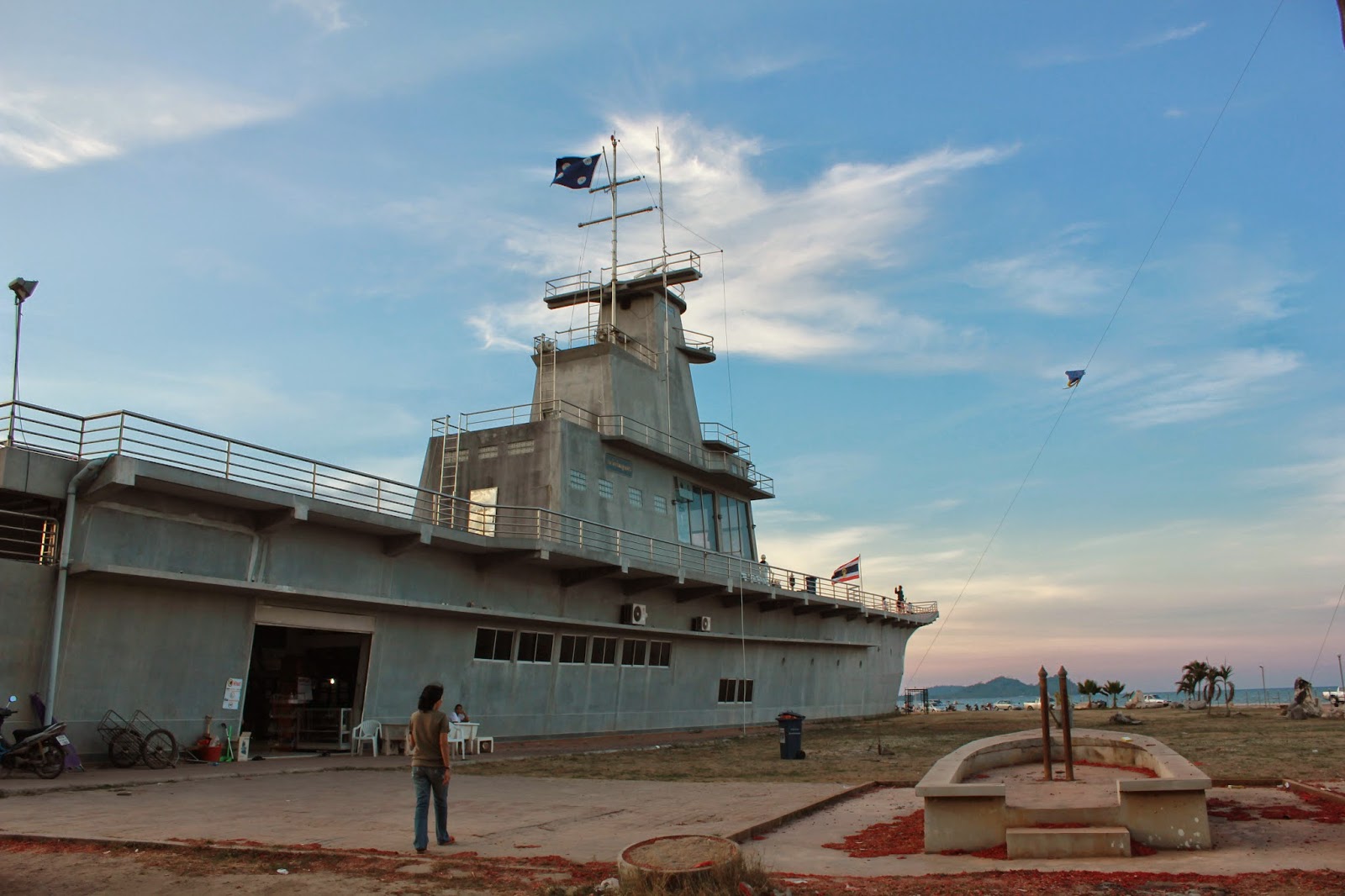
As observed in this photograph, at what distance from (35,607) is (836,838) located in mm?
13013

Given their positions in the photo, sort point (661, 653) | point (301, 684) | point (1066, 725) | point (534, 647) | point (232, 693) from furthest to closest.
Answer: point (661, 653) → point (301, 684) → point (534, 647) → point (232, 693) → point (1066, 725)

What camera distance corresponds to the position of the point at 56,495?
15.4 meters

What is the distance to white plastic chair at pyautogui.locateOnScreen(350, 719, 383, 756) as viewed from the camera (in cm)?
1973

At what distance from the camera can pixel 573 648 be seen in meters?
25.5

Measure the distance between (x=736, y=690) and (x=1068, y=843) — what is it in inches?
995

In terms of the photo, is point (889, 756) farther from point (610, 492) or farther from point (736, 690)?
point (736, 690)

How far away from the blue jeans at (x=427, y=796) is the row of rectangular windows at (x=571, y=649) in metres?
14.5

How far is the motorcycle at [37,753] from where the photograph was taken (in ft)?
44.6

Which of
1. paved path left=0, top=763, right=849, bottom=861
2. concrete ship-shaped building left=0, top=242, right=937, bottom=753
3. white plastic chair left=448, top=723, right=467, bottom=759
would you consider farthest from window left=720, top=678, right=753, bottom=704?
paved path left=0, top=763, right=849, bottom=861

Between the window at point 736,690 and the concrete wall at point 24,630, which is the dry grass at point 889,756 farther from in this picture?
the concrete wall at point 24,630

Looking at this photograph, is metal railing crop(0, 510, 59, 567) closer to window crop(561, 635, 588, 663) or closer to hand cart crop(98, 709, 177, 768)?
hand cart crop(98, 709, 177, 768)

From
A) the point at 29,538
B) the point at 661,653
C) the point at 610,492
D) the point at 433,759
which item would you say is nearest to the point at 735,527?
the point at 661,653

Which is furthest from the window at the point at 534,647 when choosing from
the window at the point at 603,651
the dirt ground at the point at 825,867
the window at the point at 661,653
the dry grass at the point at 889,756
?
the dirt ground at the point at 825,867

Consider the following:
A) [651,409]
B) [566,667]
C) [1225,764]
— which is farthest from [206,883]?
[651,409]
